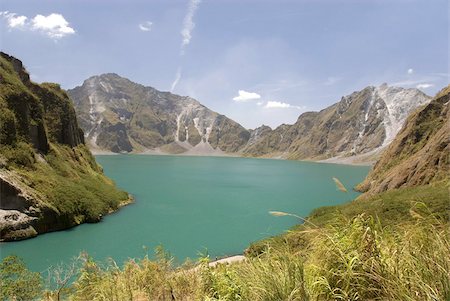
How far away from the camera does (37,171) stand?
60.3 metres

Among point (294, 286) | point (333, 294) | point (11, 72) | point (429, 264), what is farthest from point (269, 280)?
point (11, 72)

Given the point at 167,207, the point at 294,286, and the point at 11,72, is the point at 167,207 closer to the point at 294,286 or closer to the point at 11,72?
the point at 11,72

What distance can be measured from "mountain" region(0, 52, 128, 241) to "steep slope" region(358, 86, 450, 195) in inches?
2236

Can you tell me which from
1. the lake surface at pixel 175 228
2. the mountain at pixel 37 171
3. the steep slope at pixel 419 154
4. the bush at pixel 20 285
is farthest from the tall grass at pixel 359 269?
the steep slope at pixel 419 154

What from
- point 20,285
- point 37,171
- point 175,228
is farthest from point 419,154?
point 20,285

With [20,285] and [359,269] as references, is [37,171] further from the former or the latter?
[359,269]

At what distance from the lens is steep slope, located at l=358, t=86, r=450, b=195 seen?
64125mm

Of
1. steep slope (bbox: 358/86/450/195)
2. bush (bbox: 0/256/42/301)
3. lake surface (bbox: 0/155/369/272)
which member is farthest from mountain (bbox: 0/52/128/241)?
steep slope (bbox: 358/86/450/195)

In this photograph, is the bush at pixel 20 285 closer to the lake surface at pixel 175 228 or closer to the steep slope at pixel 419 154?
the lake surface at pixel 175 228

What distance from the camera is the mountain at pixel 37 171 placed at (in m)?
48.6

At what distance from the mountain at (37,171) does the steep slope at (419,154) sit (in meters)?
56.8

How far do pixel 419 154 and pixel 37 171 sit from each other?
76.3 m

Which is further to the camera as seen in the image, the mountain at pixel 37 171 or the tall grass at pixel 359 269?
the mountain at pixel 37 171

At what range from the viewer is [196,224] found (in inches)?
2388
